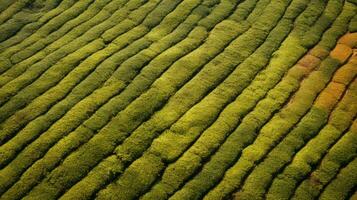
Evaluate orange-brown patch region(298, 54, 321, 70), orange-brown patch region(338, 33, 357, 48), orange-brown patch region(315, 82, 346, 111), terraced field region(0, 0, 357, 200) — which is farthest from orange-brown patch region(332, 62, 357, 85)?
orange-brown patch region(338, 33, 357, 48)

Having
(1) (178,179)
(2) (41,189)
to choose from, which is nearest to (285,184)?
(1) (178,179)

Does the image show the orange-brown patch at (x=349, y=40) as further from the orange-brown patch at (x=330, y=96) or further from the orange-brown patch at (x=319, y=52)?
the orange-brown patch at (x=330, y=96)

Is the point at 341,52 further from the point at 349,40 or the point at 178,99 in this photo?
the point at 178,99

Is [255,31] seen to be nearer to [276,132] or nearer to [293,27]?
[293,27]

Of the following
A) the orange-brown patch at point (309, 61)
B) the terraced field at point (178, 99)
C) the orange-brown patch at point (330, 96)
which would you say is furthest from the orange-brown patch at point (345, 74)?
the orange-brown patch at point (309, 61)

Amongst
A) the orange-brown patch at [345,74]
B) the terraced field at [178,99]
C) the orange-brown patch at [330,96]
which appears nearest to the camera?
the terraced field at [178,99]

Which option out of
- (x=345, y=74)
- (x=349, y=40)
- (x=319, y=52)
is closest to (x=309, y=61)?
(x=319, y=52)
